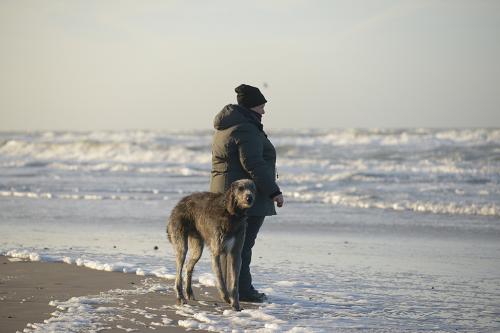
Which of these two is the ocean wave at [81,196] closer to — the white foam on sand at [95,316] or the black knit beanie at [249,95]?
the white foam on sand at [95,316]

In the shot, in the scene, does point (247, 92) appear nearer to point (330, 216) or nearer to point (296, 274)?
point (296, 274)

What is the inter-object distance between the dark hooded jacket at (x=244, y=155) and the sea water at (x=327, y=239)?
39.9 inches

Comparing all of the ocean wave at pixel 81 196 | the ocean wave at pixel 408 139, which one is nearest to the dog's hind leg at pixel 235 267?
the ocean wave at pixel 81 196

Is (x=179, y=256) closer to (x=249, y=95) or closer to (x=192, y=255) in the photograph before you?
(x=192, y=255)

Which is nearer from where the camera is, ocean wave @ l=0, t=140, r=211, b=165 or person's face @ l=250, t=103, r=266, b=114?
person's face @ l=250, t=103, r=266, b=114

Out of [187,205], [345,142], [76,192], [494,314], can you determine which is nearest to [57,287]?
[187,205]

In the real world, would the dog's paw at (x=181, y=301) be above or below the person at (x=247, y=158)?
below

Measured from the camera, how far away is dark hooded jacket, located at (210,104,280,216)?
6336 millimetres

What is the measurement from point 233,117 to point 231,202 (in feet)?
2.69

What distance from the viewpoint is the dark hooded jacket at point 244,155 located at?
6336mm

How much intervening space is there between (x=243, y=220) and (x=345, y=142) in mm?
35977

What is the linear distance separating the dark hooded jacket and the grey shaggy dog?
25 centimetres

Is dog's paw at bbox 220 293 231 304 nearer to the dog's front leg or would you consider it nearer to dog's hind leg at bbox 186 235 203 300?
the dog's front leg

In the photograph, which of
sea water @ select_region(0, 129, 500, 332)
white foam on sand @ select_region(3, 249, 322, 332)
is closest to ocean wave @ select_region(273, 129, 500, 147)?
sea water @ select_region(0, 129, 500, 332)
